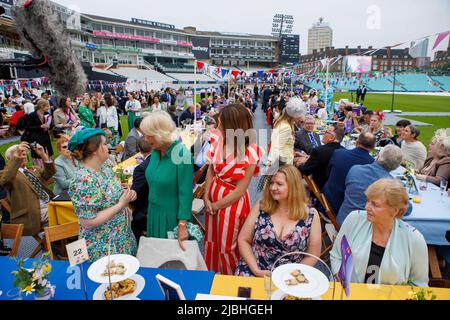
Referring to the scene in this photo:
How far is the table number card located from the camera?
1.47 m

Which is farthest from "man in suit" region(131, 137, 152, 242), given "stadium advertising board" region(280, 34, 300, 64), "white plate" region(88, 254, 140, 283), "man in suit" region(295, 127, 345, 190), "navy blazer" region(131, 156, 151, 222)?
"stadium advertising board" region(280, 34, 300, 64)

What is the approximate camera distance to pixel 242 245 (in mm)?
2295

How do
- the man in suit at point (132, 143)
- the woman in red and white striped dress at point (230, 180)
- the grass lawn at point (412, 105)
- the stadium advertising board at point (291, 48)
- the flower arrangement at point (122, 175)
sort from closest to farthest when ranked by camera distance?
the woman in red and white striped dress at point (230, 180) < the flower arrangement at point (122, 175) < the man in suit at point (132, 143) < the grass lawn at point (412, 105) < the stadium advertising board at point (291, 48)

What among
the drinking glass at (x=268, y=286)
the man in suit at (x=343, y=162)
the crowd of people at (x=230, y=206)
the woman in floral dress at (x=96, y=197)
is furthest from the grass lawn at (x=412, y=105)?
the drinking glass at (x=268, y=286)

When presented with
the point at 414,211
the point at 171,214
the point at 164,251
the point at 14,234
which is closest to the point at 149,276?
the point at 164,251

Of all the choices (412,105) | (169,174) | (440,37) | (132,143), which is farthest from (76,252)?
(412,105)

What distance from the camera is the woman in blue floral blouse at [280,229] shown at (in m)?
2.19

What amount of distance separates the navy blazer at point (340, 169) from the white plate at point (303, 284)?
2.11 m

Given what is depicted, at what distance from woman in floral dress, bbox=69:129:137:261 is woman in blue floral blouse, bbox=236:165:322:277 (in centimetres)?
94

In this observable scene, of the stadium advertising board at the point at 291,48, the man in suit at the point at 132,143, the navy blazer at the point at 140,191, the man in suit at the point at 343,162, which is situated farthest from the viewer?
the stadium advertising board at the point at 291,48

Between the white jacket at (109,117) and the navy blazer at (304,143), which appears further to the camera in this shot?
the white jacket at (109,117)

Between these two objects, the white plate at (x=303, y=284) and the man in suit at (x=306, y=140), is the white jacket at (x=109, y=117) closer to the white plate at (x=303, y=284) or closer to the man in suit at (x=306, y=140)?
the man in suit at (x=306, y=140)

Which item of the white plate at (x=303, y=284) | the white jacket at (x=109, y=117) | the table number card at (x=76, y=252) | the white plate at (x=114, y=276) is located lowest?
the white plate at (x=114, y=276)
